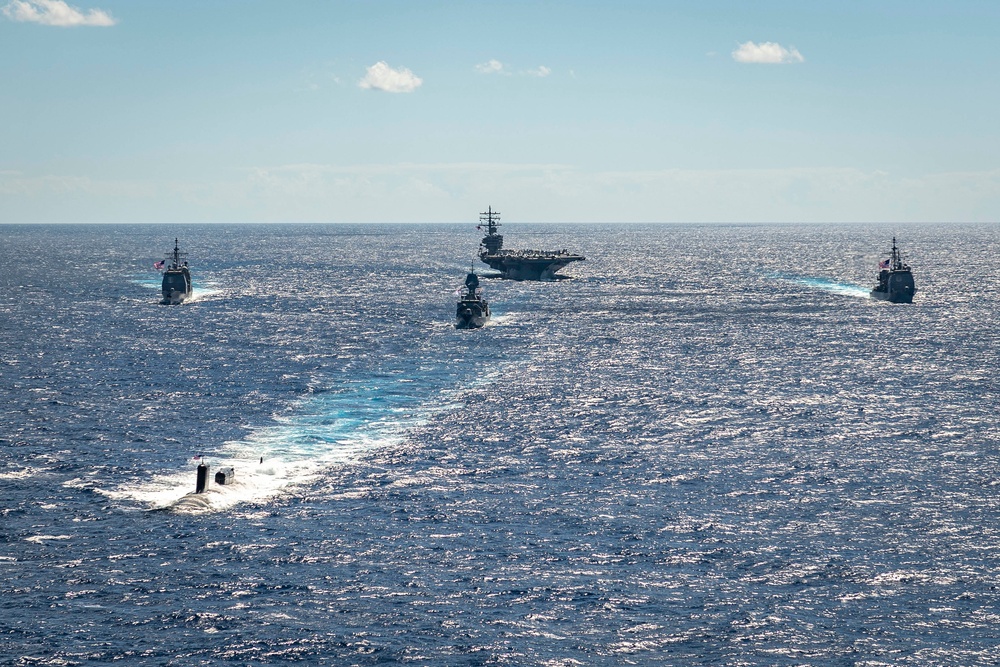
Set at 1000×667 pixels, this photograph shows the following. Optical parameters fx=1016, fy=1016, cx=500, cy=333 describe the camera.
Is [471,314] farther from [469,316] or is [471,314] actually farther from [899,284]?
[899,284]

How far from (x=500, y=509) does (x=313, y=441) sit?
23.5 m

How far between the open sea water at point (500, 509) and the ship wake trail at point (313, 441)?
0.32m

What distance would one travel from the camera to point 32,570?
51.8 meters

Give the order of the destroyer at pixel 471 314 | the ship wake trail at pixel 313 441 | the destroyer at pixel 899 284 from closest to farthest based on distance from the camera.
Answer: the ship wake trail at pixel 313 441, the destroyer at pixel 471 314, the destroyer at pixel 899 284

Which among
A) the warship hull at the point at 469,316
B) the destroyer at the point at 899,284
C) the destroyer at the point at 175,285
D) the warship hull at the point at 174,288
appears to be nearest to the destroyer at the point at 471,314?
the warship hull at the point at 469,316

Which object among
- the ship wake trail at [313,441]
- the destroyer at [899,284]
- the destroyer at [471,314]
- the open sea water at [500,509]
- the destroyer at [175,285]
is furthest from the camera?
the destroyer at [899,284]

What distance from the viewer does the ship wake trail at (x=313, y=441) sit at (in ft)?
213

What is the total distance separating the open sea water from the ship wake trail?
325mm

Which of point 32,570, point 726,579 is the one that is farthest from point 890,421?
point 32,570

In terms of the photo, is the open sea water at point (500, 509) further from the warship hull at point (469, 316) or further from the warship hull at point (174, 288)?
the warship hull at point (174, 288)

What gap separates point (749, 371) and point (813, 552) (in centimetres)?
6139

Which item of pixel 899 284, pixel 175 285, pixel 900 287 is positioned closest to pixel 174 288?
pixel 175 285

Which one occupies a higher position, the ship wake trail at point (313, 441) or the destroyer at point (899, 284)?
the destroyer at point (899, 284)

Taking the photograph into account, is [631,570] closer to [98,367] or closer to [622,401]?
[622,401]
